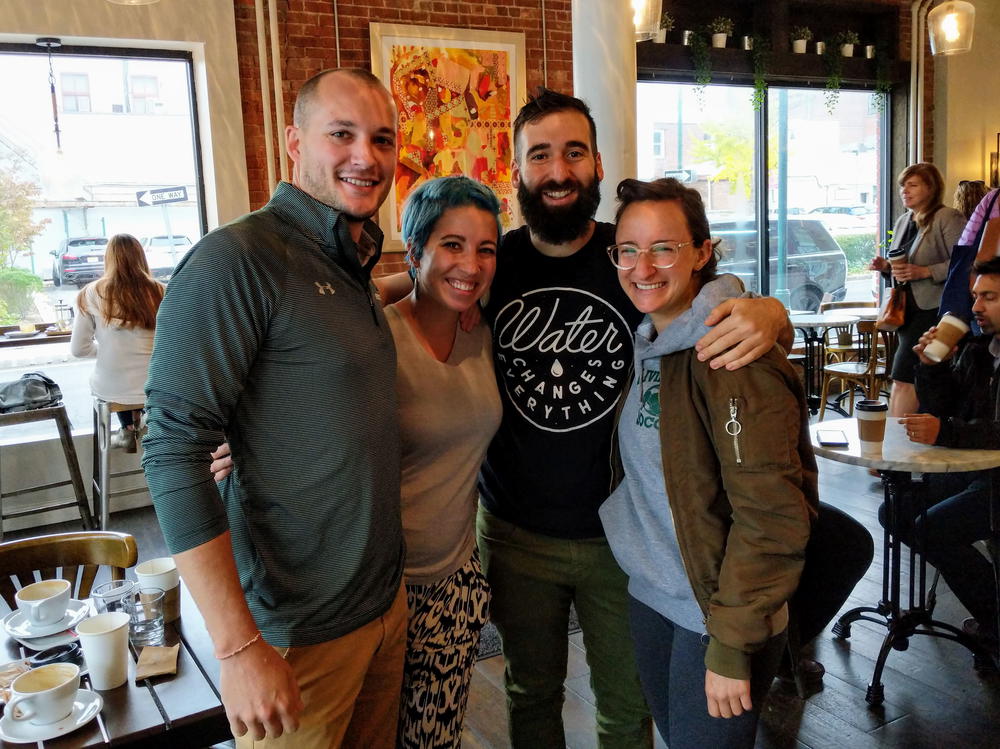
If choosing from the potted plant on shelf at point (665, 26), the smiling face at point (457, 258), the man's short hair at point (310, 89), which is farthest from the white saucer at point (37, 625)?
the potted plant on shelf at point (665, 26)

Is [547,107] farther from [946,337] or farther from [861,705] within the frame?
[861,705]

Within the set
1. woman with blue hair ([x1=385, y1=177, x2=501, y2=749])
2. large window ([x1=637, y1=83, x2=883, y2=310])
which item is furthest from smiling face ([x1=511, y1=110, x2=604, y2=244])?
large window ([x1=637, y1=83, x2=883, y2=310])

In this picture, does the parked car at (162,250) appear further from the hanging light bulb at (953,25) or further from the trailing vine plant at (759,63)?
the hanging light bulb at (953,25)

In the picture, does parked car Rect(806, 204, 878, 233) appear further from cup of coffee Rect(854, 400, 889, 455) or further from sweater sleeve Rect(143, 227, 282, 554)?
sweater sleeve Rect(143, 227, 282, 554)

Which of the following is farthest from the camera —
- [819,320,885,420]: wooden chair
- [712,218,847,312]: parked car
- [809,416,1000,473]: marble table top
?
[712,218,847,312]: parked car

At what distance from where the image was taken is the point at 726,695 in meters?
1.40

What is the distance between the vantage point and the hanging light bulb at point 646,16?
4180 mm

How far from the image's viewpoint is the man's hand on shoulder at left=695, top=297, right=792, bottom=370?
1.40 m

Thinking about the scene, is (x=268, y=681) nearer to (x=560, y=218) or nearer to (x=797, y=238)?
(x=560, y=218)

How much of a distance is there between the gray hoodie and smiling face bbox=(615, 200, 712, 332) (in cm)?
5

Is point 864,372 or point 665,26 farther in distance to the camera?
point 665,26

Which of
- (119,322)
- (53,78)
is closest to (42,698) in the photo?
(119,322)

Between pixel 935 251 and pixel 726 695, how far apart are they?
472 centimetres

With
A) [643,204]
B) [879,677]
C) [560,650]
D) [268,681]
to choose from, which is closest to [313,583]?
[268,681]
